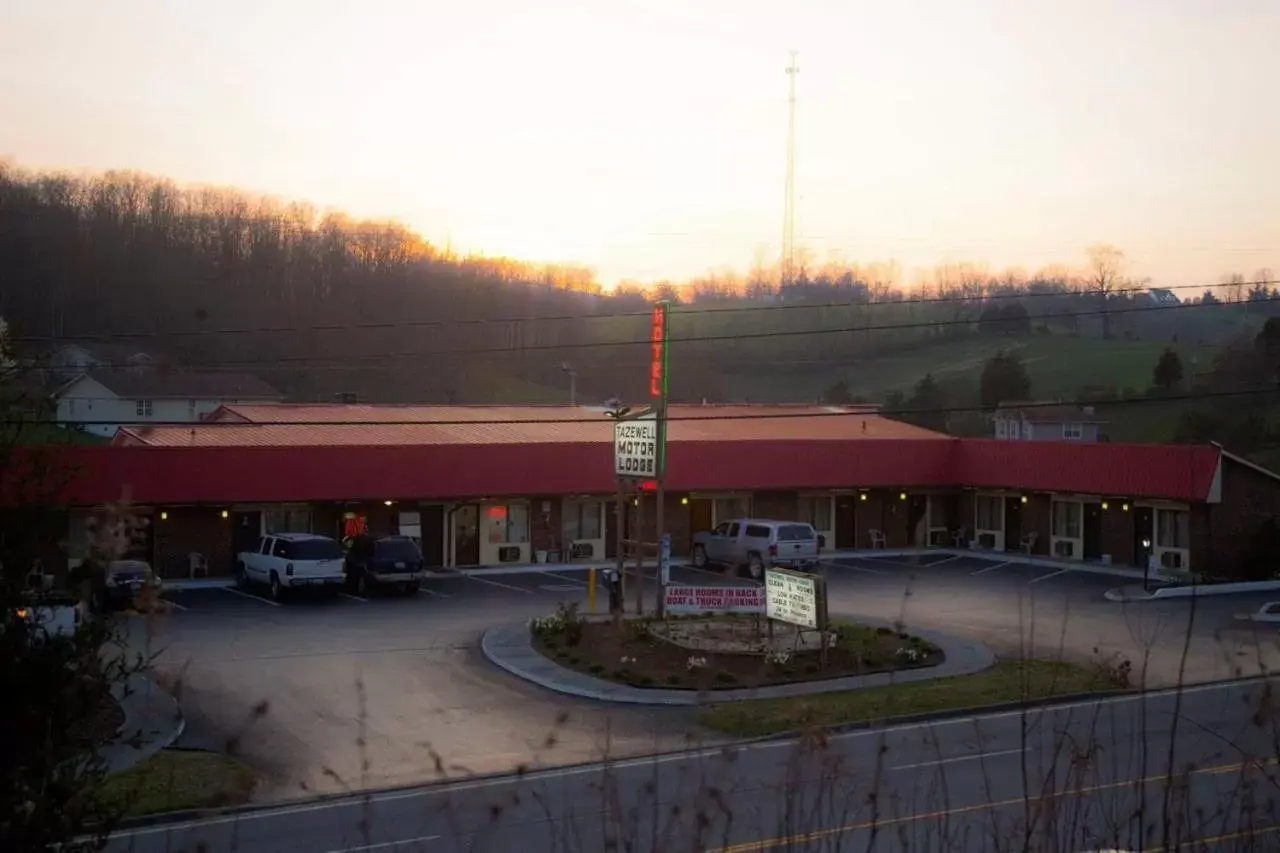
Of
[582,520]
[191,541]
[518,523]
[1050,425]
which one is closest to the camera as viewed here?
Result: [191,541]

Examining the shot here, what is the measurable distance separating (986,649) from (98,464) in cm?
2501

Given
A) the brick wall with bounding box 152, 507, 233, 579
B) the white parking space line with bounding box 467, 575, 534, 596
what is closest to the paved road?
the white parking space line with bounding box 467, 575, 534, 596

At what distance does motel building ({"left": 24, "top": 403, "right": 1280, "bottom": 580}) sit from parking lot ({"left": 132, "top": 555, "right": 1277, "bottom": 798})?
277 centimetres

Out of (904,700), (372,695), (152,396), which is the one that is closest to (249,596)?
(372,695)

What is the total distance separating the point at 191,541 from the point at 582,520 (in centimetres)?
1340

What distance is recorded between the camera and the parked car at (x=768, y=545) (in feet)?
129

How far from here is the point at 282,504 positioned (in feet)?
127

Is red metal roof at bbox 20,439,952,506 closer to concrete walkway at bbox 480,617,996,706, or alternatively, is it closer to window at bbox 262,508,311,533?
window at bbox 262,508,311,533

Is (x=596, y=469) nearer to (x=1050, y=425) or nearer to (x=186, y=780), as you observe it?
(x=1050, y=425)

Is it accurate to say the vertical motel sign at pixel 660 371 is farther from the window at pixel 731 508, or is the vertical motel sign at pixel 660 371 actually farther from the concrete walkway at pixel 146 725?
the window at pixel 731 508

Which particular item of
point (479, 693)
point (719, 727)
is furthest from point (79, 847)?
point (479, 693)

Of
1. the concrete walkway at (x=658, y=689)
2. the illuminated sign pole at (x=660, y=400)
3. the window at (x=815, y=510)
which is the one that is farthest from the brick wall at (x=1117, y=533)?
the illuminated sign pole at (x=660, y=400)

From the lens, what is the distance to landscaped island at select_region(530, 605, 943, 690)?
24062 mm

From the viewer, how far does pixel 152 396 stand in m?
77.4
